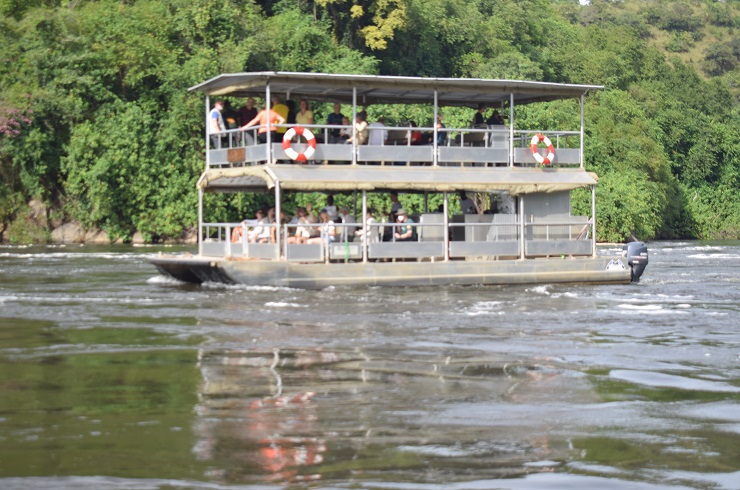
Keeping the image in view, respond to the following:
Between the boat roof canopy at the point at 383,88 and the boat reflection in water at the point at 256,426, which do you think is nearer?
the boat reflection in water at the point at 256,426

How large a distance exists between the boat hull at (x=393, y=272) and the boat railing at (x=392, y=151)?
226 cm

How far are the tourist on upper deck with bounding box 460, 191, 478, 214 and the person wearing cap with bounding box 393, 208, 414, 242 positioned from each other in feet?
4.96

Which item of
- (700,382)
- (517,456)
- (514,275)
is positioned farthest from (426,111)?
(517,456)

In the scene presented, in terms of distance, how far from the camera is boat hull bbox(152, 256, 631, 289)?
22.8 meters

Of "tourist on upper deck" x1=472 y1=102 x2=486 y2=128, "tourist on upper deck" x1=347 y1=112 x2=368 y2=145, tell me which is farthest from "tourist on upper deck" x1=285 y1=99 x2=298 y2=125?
"tourist on upper deck" x1=472 y1=102 x2=486 y2=128

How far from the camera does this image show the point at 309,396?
1144 centimetres

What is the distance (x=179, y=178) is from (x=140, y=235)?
2.78 metres

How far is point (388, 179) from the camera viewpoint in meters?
24.1

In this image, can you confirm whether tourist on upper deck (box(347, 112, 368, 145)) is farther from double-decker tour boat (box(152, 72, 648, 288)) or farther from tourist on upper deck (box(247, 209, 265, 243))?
tourist on upper deck (box(247, 209, 265, 243))

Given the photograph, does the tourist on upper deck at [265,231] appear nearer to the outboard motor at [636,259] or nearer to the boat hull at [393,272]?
the boat hull at [393,272]

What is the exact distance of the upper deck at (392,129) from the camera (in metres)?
23.8

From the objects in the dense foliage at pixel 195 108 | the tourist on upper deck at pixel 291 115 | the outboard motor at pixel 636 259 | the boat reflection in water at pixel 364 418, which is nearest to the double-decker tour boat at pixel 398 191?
the outboard motor at pixel 636 259

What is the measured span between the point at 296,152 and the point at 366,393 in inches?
492

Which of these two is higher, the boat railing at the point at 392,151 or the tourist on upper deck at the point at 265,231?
the boat railing at the point at 392,151
